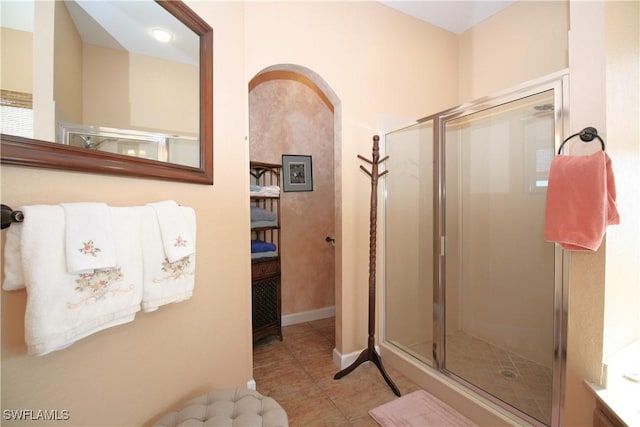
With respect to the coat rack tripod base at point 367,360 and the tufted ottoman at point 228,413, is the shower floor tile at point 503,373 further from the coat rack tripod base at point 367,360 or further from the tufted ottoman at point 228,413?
the tufted ottoman at point 228,413

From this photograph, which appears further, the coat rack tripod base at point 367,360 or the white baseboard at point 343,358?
the white baseboard at point 343,358

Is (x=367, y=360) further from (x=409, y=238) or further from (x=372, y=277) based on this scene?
(x=409, y=238)

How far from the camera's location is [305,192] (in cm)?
311

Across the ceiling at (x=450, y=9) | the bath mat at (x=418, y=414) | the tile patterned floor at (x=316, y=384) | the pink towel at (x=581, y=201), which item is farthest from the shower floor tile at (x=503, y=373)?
the ceiling at (x=450, y=9)

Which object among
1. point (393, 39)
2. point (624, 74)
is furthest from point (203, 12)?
point (624, 74)

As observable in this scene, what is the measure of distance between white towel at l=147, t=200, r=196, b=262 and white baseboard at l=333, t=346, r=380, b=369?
1.56m

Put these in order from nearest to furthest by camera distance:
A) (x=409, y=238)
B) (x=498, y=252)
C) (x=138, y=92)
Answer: (x=138, y=92)
(x=498, y=252)
(x=409, y=238)

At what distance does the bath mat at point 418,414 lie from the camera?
157 cm

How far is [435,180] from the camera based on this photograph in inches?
79.7

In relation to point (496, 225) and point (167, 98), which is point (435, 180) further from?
point (167, 98)

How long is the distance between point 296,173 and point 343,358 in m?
1.84

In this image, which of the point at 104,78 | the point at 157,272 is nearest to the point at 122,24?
the point at 104,78

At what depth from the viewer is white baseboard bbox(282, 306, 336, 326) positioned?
3.01 m

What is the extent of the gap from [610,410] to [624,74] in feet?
4.48
